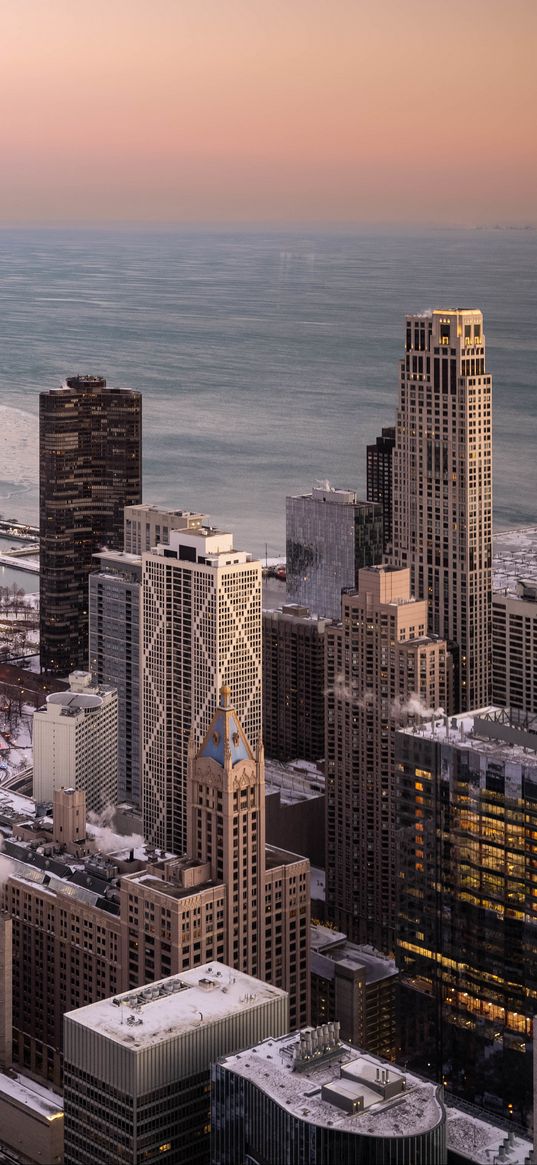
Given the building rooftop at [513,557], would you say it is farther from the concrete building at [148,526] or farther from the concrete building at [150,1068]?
the concrete building at [150,1068]

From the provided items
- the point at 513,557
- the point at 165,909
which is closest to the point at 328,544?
the point at 513,557

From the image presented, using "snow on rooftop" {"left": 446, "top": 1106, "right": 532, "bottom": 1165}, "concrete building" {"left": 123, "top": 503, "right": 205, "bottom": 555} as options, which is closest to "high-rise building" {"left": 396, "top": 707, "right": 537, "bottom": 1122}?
"snow on rooftop" {"left": 446, "top": 1106, "right": 532, "bottom": 1165}

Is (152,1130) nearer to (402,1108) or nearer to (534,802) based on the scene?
(402,1108)

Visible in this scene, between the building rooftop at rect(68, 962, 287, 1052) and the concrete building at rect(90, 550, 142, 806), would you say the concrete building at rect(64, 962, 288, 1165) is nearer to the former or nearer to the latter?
the building rooftop at rect(68, 962, 287, 1052)

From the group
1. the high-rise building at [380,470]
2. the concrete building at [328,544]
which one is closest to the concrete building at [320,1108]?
the concrete building at [328,544]

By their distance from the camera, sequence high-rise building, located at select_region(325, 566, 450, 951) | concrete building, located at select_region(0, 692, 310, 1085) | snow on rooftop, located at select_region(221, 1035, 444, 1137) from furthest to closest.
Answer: high-rise building, located at select_region(325, 566, 450, 951)
concrete building, located at select_region(0, 692, 310, 1085)
snow on rooftop, located at select_region(221, 1035, 444, 1137)

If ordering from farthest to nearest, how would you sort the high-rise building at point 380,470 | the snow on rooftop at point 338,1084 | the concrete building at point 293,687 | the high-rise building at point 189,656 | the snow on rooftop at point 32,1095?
the high-rise building at point 380,470, the concrete building at point 293,687, the high-rise building at point 189,656, the snow on rooftop at point 32,1095, the snow on rooftop at point 338,1084
